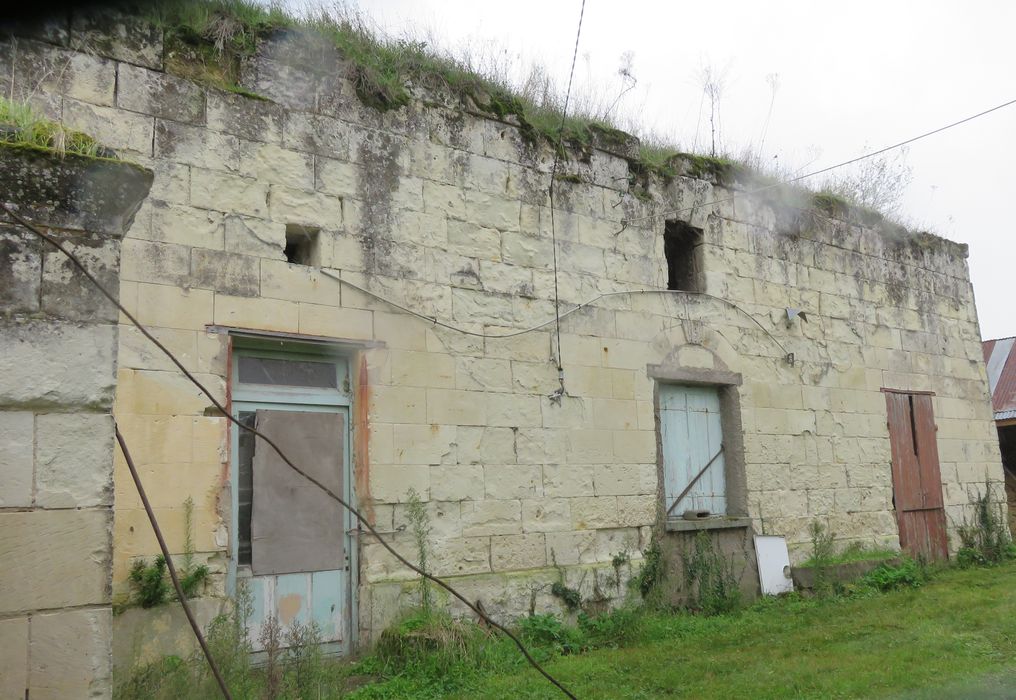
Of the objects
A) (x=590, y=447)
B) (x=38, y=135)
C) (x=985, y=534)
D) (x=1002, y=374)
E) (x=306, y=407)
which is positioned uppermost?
(x=1002, y=374)

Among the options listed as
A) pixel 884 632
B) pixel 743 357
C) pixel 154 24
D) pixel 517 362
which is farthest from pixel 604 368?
pixel 154 24

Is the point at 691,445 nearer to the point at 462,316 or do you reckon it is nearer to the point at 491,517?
the point at 491,517

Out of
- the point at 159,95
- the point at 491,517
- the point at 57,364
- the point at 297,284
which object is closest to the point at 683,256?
the point at 491,517

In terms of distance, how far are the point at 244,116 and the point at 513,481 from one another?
10.9ft

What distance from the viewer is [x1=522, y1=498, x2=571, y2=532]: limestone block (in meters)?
6.72

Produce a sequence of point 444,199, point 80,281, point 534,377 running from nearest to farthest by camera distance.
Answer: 1. point 80,281
2. point 444,199
3. point 534,377

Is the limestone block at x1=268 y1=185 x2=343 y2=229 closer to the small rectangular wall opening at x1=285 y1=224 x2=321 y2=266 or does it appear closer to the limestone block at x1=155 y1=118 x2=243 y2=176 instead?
the small rectangular wall opening at x1=285 y1=224 x2=321 y2=266

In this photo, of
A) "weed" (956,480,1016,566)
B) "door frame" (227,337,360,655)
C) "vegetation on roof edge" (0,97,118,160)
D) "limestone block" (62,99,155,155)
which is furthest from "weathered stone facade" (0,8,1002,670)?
"vegetation on roof edge" (0,97,118,160)

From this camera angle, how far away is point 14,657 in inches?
106

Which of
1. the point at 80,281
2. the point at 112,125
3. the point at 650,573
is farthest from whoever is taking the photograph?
the point at 650,573

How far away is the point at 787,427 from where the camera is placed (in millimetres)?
8695

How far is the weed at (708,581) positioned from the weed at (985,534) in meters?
3.97

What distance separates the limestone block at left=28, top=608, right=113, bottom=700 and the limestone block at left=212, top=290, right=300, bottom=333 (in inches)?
116

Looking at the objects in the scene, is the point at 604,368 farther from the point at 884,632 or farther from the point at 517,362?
the point at 884,632
